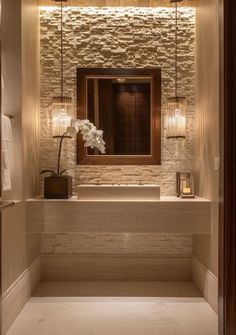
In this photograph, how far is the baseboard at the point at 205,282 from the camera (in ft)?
9.51

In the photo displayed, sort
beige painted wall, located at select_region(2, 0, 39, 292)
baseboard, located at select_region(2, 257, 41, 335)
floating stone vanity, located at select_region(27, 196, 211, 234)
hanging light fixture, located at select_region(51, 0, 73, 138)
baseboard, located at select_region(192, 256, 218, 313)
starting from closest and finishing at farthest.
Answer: baseboard, located at select_region(2, 257, 41, 335) < beige painted wall, located at select_region(2, 0, 39, 292) < baseboard, located at select_region(192, 256, 218, 313) < floating stone vanity, located at select_region(27, 196, 211, 234) < hanging light fixture, located at select_region(51, 0, 73, 138)

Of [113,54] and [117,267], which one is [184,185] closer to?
[117,267]

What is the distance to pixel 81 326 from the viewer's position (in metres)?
2.63

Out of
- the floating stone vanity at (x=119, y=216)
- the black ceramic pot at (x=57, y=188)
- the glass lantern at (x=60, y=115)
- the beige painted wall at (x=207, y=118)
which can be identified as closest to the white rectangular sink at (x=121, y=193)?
the floating stone vanity at (x=119, y=216)

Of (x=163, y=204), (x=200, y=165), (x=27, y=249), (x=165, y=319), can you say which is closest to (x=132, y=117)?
(x=200, y=165)

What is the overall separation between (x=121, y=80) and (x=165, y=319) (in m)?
2.29

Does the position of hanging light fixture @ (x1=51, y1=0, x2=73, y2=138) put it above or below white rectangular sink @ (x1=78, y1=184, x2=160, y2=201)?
above

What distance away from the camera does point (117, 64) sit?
147 inches

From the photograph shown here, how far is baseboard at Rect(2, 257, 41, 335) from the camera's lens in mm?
2511

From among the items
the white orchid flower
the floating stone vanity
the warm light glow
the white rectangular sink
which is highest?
the warm light glow

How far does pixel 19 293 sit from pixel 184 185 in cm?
175

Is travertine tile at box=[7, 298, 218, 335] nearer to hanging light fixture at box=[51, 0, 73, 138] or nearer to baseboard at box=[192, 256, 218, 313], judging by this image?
baseboard at box=[192, 256, 218, 313]

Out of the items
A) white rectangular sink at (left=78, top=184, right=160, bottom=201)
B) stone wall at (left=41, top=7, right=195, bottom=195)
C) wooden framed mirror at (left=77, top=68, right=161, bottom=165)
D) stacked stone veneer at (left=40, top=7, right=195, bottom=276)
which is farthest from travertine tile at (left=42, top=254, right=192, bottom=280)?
wooden framed mirror at (left=77, top=68, right=161, bottom=165)

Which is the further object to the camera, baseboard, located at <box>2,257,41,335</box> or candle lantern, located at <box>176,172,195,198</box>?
candle lantern, located at <box>176,172,195,198</box>
